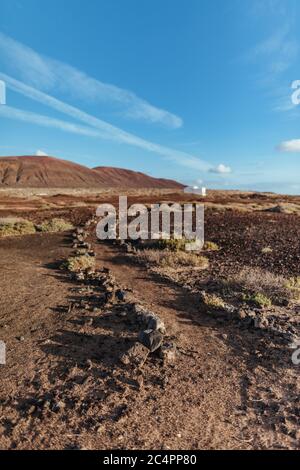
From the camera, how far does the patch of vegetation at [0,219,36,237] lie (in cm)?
1741

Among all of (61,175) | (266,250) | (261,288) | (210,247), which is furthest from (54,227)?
(61,175)

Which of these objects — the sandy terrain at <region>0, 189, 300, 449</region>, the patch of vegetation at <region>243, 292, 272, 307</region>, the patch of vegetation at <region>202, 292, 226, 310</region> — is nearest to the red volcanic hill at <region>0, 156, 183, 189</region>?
the sandy terrain at <region>0, 189, 300, 449</region>

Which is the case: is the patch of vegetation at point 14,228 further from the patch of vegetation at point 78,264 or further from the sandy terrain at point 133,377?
the sandy terrain at point 133,377

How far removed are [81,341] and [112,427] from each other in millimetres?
2138

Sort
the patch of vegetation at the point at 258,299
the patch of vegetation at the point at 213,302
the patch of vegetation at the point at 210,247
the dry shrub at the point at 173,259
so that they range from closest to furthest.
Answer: the patch of vegetation at the point at 213,302, the patch of vegetation at the point at 258,299, the dry shrub at the point at 173,259, the patch of vegetation at the point at 210,247

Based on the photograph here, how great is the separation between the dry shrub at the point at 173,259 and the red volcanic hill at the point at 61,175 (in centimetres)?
11914

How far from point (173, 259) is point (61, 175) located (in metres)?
144

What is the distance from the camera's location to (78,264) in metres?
11.1

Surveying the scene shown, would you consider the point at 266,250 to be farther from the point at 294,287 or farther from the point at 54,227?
the point at 54,227

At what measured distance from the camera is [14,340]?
20.4 feet

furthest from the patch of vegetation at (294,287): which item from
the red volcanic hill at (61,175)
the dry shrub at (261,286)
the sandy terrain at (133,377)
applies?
the red volcanic hill at (61,175)

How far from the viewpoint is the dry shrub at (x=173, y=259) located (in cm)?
1141

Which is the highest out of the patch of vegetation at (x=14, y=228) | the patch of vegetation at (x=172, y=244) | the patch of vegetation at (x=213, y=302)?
the patch of vegetation at (x=14, y=228)
